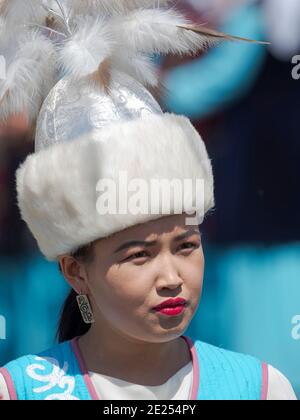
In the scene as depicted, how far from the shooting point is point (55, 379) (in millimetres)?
1580

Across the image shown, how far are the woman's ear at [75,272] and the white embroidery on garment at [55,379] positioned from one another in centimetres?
17

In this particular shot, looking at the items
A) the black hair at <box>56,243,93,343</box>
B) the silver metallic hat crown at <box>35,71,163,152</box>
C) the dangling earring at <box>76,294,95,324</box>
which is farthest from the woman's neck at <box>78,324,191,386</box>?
the silver metallic hat crown at <box>35,71,163,152</box>

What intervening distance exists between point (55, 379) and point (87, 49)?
2.23ft

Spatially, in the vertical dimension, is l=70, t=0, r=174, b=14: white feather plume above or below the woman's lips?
above

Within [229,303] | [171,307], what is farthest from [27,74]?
[229,303]

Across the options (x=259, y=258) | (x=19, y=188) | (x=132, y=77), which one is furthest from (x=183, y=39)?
(x=259, y=258)

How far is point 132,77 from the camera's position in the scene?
1.62 meters

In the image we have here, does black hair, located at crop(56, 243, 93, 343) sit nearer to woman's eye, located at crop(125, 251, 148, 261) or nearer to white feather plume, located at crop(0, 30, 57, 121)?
Answer: woman's eye, located at crop(125, 251, 148, 261)

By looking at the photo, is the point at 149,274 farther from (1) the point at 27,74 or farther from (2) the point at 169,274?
(1) the point at 27,74

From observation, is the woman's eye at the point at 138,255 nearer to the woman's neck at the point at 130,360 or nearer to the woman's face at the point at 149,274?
the woman's face at the point at 149,274

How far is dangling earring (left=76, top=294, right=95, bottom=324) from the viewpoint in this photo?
5.40ft

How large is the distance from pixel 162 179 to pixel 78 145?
180mm

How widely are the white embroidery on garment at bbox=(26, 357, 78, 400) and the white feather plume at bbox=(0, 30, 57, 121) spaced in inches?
21.5

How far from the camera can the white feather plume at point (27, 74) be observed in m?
1.62
